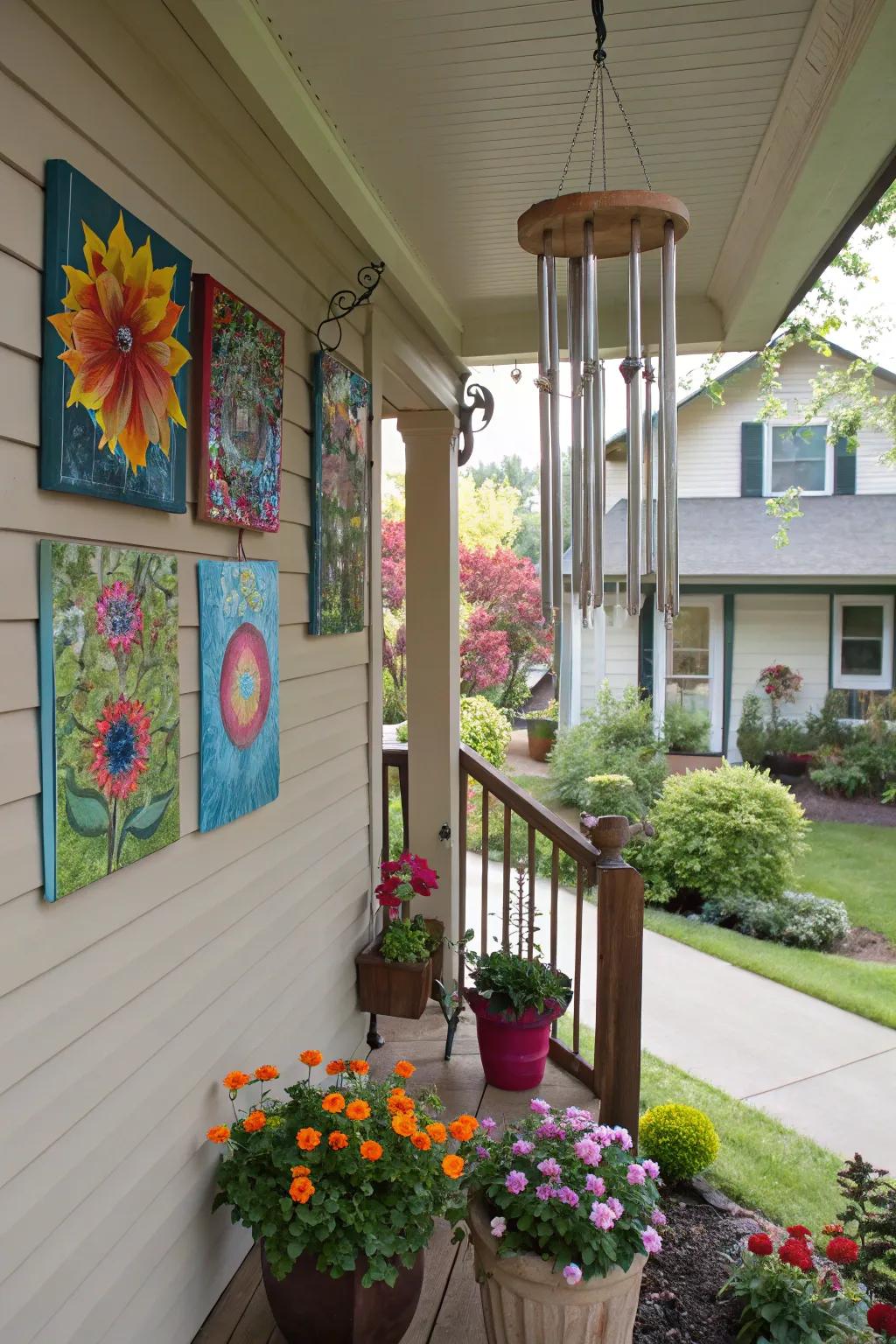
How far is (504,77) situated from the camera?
2088mm

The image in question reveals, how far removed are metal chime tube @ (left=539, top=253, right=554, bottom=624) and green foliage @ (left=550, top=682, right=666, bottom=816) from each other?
738cm

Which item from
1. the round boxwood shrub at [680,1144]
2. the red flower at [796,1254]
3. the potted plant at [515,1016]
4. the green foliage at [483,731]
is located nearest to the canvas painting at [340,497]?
Result: the potted plant at [515,1016]

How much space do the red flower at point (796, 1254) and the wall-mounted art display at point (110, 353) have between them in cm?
216

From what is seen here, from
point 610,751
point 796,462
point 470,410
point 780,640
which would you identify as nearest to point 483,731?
point 610,751

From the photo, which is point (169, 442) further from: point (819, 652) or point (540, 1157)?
point (819, 652)

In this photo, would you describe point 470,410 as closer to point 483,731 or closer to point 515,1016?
point 515,1016

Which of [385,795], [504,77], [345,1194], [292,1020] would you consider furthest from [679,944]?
[504,77]

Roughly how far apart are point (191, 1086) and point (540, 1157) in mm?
709

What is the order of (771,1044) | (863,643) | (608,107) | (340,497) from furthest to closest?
(863,643)
(771,1044)
(340,497)
(608,107)

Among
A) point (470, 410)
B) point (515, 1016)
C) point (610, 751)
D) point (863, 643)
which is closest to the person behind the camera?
point (515, 1016)

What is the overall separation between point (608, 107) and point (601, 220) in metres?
0.65

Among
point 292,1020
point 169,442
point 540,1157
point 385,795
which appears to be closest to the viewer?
point 169,442

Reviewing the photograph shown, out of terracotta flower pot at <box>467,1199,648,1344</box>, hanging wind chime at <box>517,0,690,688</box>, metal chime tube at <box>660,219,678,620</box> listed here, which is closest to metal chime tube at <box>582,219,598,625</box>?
hanging wind chime at <box>517,0,690,688</box>

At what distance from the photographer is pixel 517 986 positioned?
309 cm
